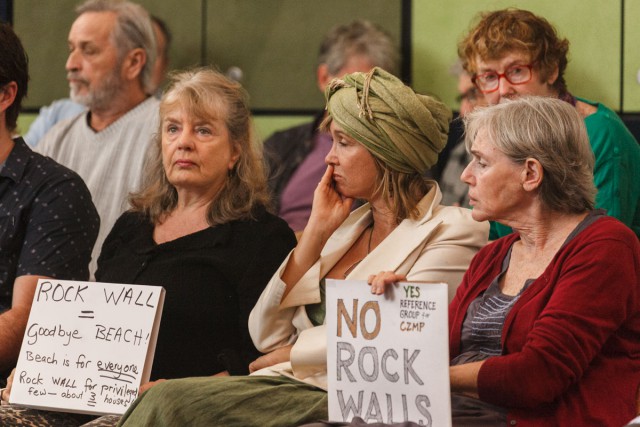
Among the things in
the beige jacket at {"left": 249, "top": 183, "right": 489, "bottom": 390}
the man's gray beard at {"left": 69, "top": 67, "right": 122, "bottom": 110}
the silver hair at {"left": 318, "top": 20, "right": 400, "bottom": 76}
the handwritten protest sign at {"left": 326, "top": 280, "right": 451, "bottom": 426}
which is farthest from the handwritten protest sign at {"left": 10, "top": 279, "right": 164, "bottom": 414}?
the silver hair at {"left": 318, "top": 20, "right": 400, "bottom": 76}

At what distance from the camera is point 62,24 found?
5434mm

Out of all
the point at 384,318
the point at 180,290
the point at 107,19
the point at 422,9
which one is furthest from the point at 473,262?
the point at 107,19

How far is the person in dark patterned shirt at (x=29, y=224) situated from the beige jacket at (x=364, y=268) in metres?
0.62

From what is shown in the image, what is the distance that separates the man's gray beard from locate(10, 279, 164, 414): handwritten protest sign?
178 cm

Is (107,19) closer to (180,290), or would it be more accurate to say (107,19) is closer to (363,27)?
(363,27)

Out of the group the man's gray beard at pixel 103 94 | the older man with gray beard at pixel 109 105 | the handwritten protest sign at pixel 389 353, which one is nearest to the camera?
the handwritten protest sign at pixel 389 353

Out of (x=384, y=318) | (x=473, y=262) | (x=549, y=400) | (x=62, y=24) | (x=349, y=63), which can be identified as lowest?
(x=549, y=400)

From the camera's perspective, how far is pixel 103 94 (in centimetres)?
466

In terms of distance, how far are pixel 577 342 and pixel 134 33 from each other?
2.97 meters

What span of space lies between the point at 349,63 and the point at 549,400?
9.14 ft

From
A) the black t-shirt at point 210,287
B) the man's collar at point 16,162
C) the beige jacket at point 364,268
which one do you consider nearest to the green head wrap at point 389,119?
the beige jacket at point 364,268

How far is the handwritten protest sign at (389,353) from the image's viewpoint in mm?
2295

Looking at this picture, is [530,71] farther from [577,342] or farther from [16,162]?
[16,162]

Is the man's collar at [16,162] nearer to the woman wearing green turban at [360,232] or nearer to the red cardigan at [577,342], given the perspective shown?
the woman wearing green turban at [360,232]
